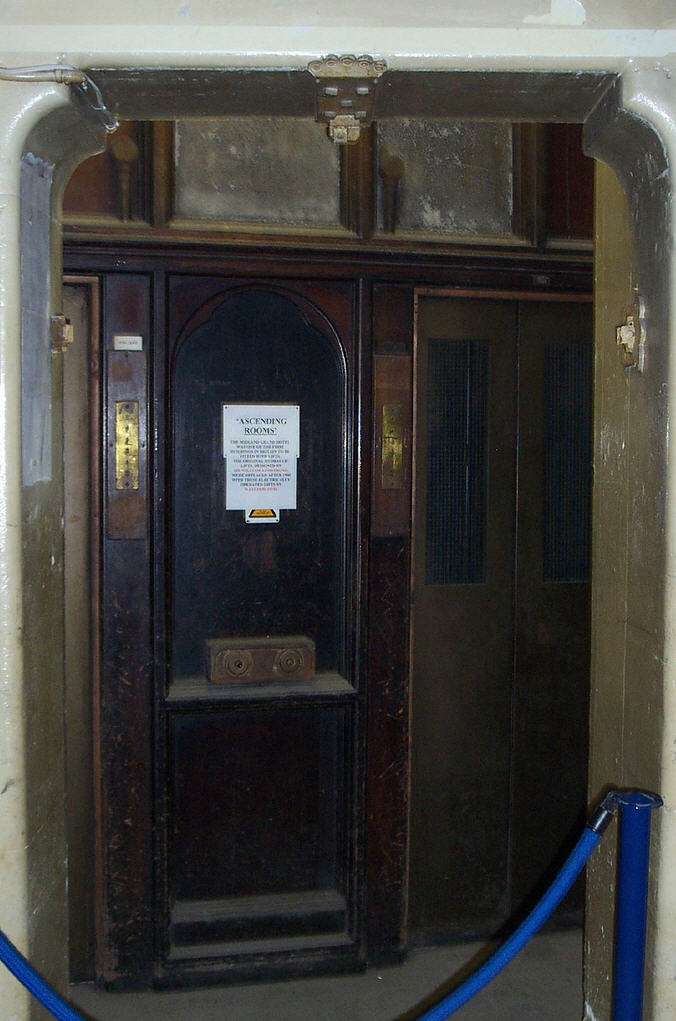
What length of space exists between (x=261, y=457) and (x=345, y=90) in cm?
172


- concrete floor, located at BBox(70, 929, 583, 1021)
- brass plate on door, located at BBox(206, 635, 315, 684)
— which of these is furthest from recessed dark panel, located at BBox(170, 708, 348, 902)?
concrete floor, located at BBox(70, 929, 583, 1021)

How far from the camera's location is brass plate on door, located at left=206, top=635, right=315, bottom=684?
2873 mm

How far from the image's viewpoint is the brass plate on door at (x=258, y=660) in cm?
287

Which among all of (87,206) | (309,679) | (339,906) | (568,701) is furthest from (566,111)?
(339,906)

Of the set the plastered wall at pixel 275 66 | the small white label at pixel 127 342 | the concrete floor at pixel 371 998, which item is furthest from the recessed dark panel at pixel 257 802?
the plastered wall at pixel 275 66

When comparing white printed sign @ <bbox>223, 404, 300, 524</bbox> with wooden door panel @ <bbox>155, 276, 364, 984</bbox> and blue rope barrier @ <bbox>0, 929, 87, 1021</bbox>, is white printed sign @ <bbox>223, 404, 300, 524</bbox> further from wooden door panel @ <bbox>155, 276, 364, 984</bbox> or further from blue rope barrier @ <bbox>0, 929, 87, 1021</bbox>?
blue rope barrier @ <bbox>0, 929, 87, 1021</bbox>

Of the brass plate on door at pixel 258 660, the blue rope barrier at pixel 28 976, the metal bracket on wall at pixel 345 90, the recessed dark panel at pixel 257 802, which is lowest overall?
the recessed dark panel at pixel 257 802

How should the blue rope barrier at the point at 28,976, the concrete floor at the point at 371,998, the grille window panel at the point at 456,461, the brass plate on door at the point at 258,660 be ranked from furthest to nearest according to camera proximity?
the grille window panel at the point at 456,461 → the brass plate on door at the point at 258,660 → the concrete floor at the point at 371,998 → the blue rope barrier at the point at 28,976

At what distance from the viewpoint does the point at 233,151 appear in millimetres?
2818

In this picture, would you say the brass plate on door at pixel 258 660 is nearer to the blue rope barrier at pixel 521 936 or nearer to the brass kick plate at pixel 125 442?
the brass kick plate at pixel 125 442

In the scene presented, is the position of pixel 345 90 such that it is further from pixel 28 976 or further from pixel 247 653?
pixel 247 653

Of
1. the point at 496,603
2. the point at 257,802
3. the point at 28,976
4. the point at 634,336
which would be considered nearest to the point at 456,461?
the point at 496,603

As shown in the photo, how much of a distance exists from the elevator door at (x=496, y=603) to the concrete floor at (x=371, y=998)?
0.19 metres

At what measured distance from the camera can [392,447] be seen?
294 cm
